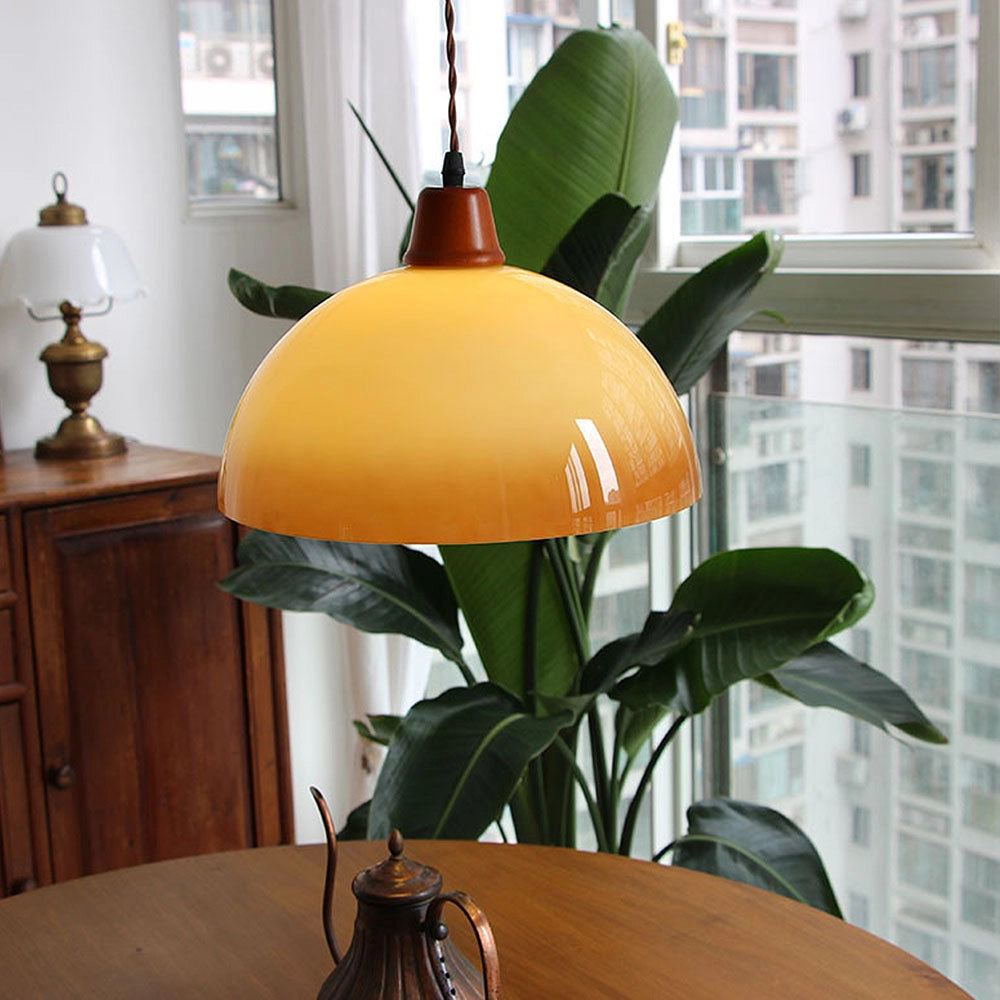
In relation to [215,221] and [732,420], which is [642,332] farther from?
[215,221]

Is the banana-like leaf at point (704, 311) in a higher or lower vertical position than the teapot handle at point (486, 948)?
higher

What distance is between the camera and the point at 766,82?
235 cm

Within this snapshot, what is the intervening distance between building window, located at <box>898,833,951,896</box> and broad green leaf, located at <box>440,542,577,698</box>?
2.13ft

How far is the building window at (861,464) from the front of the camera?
89.0 inches

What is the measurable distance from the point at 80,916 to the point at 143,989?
18 centimetres

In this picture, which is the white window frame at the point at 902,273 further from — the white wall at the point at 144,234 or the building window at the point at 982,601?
the white wall at the point at 144,234

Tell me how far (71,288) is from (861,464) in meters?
1.39

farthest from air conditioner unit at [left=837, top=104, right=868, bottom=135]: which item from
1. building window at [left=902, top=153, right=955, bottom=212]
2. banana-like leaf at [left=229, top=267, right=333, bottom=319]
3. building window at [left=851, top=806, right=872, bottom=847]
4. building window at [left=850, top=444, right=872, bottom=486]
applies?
building window at [left=851, top=806, right=872, bottom=847]

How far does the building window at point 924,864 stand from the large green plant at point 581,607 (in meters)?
0.44

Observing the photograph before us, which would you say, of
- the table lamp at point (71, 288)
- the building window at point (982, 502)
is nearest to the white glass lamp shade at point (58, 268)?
the table lamp at point (71, 288)

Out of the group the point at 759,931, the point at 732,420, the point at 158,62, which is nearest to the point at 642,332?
Result: the point at 732,420

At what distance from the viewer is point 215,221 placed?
2908 millimetres

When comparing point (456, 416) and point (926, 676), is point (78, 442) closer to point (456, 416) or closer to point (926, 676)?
point (926, 676)

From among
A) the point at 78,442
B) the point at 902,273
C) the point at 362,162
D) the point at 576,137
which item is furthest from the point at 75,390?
Result: the point at 902,273
